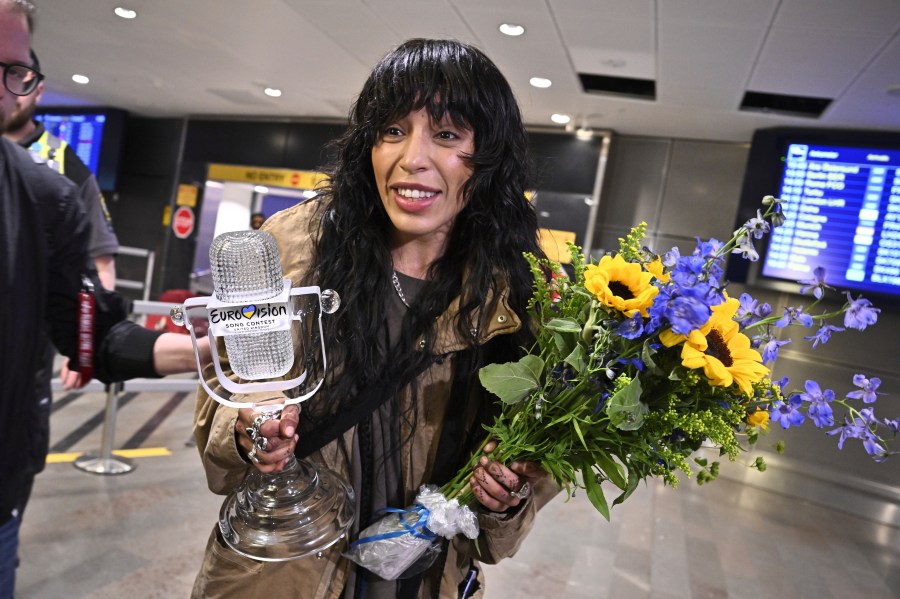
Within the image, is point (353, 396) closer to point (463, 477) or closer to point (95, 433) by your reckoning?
point (463, 477)

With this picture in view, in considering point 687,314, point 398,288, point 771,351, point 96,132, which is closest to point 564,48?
point 398,288

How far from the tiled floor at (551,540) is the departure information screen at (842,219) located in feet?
6.16

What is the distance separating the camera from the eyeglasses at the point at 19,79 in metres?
1.06

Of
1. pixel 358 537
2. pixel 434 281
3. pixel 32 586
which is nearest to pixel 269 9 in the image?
pixel 32 586

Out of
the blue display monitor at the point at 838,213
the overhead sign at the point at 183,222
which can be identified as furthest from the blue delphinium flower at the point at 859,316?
the overhead sign at the point at 183,222

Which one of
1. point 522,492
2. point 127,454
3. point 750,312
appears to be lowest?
point 127,454

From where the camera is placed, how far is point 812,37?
12.0 ft

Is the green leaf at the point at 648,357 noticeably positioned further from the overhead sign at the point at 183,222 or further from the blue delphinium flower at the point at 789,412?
the overhead sign at the point at 183,222

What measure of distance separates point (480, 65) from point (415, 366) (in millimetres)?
563

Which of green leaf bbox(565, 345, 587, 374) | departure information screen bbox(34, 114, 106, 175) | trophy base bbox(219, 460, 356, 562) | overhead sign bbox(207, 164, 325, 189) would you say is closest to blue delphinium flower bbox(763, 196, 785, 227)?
Result: green leaf bbox(565, 345, 587, 374)

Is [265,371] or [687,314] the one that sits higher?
[687,314]

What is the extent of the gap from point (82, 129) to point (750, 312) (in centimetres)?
1059

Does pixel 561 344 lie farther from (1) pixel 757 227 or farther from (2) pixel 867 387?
(2) pixel 867 387

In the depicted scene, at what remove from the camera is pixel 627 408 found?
0.88 metres
